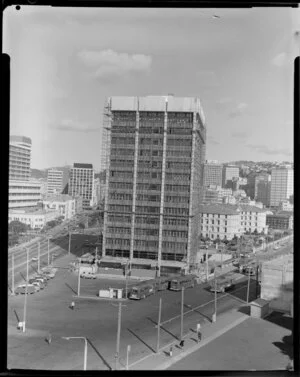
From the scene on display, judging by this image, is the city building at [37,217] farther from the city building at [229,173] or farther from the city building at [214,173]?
the city building at [214,173]

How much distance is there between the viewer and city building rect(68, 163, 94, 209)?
63.0 feet

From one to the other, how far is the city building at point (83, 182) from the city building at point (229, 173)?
8210 mm

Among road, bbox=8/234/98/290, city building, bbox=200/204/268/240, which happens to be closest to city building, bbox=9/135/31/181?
road, bbox=8/234/98/290

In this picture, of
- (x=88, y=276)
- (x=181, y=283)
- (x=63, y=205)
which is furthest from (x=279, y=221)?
(x=88, y=276)

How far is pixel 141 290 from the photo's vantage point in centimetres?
820

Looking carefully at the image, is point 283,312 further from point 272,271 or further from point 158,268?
point 158,268

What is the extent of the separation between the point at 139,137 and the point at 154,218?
2.30 m

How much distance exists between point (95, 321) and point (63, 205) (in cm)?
1021

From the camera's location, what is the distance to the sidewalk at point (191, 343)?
400 cm

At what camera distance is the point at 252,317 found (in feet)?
20.6

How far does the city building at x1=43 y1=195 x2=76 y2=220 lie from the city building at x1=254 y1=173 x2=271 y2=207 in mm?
8940

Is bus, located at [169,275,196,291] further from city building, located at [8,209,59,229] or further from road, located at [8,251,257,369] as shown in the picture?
city building, located at [8,209,59,229]

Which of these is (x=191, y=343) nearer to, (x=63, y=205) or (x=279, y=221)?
(x=63, y=205)

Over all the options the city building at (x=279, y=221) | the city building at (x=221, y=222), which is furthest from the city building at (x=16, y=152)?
the city building at (x=279, y=221)
